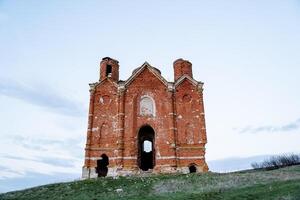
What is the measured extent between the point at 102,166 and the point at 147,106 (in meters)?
7.59

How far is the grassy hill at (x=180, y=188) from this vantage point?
52.4 feet

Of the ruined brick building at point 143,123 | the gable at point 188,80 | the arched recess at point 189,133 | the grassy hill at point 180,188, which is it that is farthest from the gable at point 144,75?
the grassy hill at point 180,188

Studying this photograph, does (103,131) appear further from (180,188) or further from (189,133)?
(180,188)

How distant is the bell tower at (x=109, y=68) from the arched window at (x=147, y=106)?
4.12m

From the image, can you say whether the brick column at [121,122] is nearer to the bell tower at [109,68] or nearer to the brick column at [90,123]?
the bell tower at [109,68]

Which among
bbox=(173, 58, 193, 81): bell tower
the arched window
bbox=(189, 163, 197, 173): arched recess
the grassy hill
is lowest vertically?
the grassy hill

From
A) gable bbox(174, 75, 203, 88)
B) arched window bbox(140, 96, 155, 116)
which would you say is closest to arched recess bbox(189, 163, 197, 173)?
arched window bbox(140, 96, 155, 116)

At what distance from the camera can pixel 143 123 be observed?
99.8ft

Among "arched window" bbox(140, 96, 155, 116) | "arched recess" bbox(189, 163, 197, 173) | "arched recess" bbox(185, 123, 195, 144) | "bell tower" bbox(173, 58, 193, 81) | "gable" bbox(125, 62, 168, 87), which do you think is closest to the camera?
"arched recess" bbox(189, 163, 197, 173)

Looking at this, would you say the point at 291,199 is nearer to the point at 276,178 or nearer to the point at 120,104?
the point at 276,178

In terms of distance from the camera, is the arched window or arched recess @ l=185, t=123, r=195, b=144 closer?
arched recess @ l=185, t=123, r=195, b=144

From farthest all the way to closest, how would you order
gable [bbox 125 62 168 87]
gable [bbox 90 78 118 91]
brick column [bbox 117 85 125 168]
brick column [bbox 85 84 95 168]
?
1. gable [bbox 125 62 168 87]
2. gable [bbox 90 78 118 91]
3. brick column [bbox 85 84 95 168]
4. brick column [bbox 117 85 125 168]

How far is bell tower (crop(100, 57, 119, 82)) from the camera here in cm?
3316

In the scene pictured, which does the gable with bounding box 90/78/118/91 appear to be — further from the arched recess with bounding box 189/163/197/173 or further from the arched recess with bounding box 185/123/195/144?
the arched recess with bounding box 189/163/197/173
